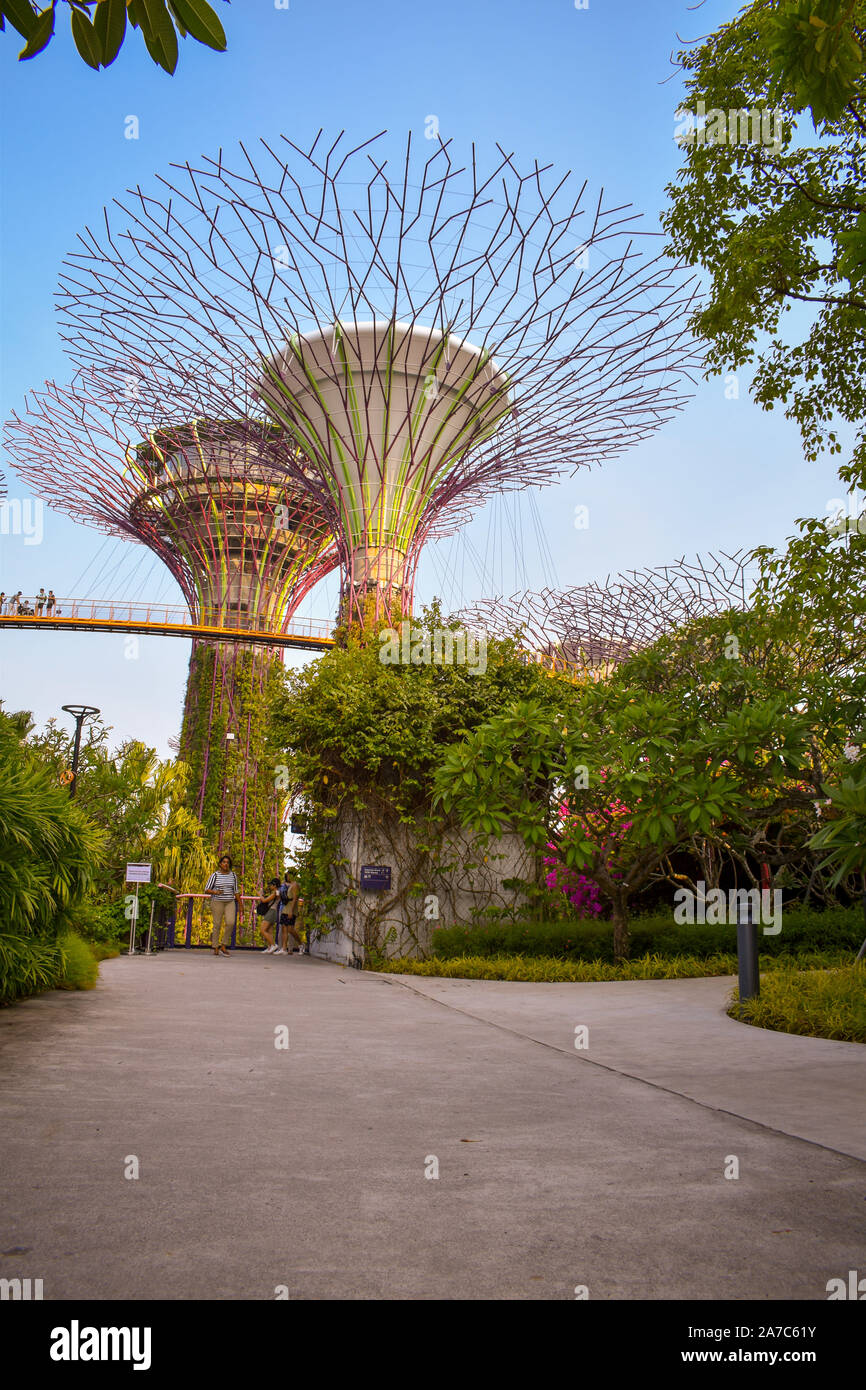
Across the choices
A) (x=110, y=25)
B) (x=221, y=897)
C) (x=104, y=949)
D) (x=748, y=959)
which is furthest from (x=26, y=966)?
(x=221, y=897)

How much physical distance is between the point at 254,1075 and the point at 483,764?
3.68m

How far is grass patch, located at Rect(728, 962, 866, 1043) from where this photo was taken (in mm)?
6871

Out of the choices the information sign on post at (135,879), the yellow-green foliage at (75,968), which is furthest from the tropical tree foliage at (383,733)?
the yellow-green foliage at (75,968)

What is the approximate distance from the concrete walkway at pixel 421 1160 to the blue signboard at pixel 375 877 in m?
6.09

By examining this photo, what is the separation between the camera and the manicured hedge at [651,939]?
12125mm

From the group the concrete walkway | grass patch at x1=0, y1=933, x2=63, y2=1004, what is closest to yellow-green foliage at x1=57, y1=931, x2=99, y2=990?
grass patch at x1=0, y1=933, x2=63, y2=1004

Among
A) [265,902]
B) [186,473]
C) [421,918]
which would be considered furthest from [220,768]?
[421,918]

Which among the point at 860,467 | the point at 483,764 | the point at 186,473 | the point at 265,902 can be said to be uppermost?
the point at 186,473

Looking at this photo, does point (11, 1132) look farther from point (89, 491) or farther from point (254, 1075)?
point (89, 491)

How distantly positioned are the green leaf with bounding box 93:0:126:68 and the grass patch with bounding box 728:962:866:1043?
7.04m

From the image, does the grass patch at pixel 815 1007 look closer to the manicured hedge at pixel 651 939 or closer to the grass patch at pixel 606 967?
the grass patch at pixel 606 967

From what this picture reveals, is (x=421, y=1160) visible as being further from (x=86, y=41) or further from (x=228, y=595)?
(x=228, y=595)

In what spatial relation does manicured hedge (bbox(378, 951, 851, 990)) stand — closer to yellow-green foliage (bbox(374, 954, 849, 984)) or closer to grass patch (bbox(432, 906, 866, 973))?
yellow-green foliage (bbox(374, 954, 849, 984))
